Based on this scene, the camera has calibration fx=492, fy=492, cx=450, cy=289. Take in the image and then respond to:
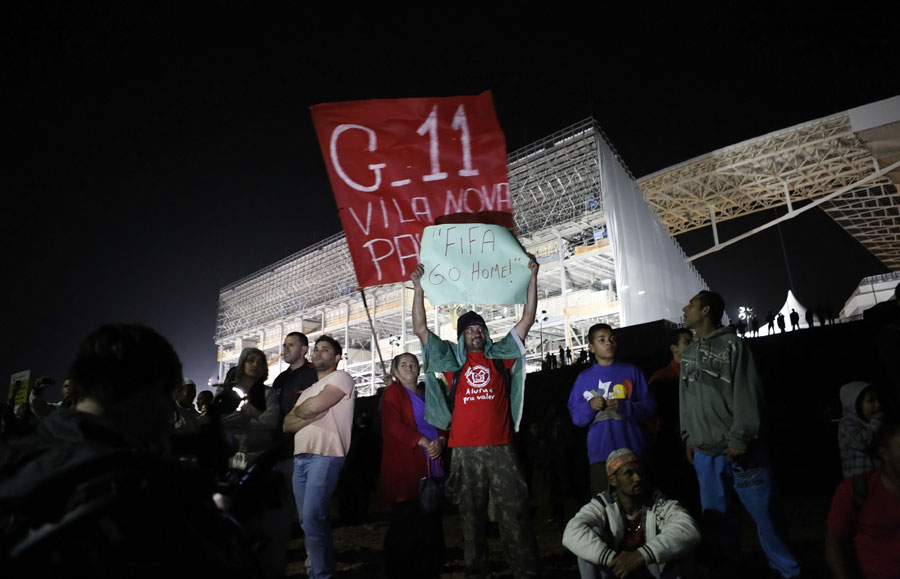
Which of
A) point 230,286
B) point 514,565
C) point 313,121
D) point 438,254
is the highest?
point 230,286

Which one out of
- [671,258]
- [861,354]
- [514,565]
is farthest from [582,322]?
[514,565]

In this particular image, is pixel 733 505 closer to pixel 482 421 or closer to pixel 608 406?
pixel 608 406

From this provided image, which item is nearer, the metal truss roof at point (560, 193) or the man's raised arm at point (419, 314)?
the man's raised arm at point (419, 314)

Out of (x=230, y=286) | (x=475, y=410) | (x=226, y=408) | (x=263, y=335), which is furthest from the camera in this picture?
(x=230, y=286)

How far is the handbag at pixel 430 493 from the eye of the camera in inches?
151

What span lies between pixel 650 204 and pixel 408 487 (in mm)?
21339

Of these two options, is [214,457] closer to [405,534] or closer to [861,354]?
[405,534]

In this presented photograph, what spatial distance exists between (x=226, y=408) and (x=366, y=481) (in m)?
4.99

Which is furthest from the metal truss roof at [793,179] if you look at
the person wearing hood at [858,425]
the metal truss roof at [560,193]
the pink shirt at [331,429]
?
the pink shirt at [331,429]

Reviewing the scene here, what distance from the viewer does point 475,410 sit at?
3416 mm

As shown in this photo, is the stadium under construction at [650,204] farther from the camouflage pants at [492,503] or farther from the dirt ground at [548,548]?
the camouflage pants at [492,503]

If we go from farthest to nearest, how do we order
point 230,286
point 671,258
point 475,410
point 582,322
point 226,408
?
point 230,286 < point 582,322 < point 671,258 < point 475,410 < point 226,408

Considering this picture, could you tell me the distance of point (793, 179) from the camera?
24.0 metres

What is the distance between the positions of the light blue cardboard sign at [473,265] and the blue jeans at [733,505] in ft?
5.73
